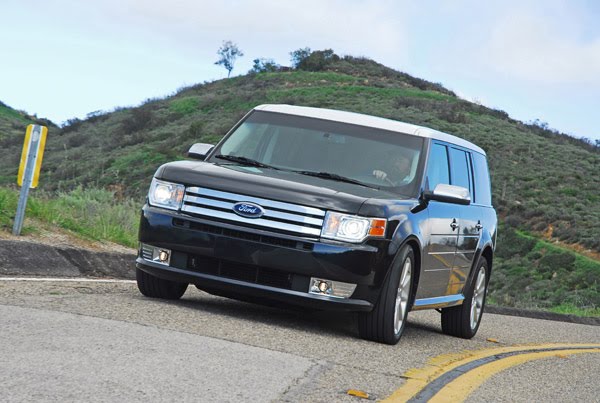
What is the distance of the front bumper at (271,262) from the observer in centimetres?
866

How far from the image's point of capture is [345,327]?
9.90 m

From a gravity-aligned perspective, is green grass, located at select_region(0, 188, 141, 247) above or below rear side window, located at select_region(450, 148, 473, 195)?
below

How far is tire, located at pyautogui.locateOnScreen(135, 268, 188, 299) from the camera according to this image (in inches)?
382

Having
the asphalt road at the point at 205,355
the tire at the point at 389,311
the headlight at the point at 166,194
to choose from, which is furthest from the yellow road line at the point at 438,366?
the headlight at the point at 166,194

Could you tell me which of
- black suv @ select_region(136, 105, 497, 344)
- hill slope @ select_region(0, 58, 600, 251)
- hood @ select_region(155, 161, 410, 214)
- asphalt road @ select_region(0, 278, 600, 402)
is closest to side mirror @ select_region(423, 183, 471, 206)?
black suv @ select_region(136, 105, 497, 344)

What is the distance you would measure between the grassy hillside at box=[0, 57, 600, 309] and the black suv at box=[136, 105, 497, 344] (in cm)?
2175

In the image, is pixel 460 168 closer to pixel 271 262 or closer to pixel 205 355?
pixel 271 262

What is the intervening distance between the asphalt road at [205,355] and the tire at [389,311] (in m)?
0.11

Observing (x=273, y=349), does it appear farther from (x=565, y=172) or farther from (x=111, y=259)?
(x=565, y=172)

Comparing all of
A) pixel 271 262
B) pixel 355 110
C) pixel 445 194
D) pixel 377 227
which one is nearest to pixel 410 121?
pixel 355 110

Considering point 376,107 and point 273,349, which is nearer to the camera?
point 273,349

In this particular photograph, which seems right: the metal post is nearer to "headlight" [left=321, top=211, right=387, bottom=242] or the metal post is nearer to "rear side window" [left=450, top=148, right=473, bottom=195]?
"rear side window" [left=450, top=148, right=473, bottom=195]

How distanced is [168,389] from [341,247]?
3.08 m

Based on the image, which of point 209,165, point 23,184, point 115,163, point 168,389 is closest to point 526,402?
point 168,389
